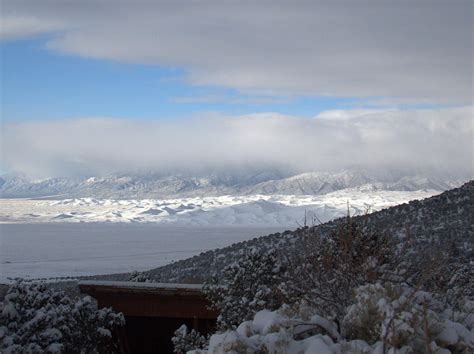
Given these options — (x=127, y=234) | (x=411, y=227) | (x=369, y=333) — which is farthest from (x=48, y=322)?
(x=127, y=234)

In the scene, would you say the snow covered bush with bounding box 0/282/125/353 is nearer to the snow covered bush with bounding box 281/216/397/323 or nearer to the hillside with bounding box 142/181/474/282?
the snow covered bush with bounding box 281/216/397/323

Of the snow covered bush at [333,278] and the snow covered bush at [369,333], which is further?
the snow covered bush at [333,278]

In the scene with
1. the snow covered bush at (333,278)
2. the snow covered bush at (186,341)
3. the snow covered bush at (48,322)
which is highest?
the snow covered bush at (333,278)

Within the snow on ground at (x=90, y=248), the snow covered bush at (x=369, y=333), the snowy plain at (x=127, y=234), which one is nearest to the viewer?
the snow covered bush at (x=369, y=333)

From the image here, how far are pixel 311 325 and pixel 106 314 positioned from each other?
6.05 metres

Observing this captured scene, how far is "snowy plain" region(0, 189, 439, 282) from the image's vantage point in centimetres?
4528

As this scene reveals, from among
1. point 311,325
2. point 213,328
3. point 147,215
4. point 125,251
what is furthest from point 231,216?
point 311,325

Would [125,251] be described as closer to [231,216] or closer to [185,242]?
[185,242]

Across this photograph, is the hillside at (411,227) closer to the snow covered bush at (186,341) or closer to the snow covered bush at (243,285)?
the snow covered bush at (243,285)

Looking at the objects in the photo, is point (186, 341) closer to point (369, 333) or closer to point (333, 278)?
point (333, 278)

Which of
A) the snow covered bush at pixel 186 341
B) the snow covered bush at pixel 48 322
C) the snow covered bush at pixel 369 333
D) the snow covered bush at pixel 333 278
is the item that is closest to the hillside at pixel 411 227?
the snow covered bush at pixel 186 341

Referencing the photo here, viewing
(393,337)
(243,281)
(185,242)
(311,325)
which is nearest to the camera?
(393,337)

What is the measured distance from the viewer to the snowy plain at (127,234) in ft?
149

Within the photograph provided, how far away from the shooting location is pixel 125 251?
57781mm
